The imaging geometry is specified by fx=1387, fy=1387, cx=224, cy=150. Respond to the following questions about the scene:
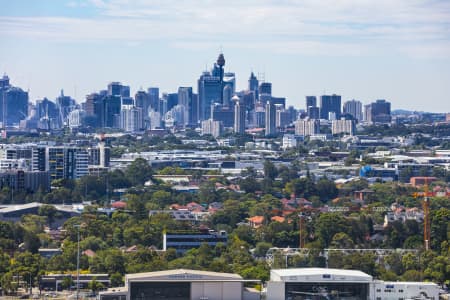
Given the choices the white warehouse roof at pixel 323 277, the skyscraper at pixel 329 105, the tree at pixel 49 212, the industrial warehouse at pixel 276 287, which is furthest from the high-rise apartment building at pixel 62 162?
the skyscraper at pixel 329 105

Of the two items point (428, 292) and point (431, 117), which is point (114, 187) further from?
point (431, 117)

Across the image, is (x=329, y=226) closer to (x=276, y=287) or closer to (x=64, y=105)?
(x=276, y=287)

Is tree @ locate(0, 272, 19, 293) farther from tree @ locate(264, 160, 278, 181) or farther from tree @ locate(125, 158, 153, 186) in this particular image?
tree @ locate(264, 160, 278, 181)

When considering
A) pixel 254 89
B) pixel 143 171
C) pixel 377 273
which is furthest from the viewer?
pixel 254 89

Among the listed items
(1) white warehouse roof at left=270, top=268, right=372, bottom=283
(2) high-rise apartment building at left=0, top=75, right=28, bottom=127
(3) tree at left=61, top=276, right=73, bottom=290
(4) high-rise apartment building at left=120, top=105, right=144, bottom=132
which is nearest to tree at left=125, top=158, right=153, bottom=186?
(3) tree at left=61, top=276, right=73, bottom=290

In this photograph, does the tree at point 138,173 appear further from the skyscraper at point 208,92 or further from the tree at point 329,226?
the skyscraper at point 208,92

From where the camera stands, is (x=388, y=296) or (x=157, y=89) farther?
(x=157, y=89)

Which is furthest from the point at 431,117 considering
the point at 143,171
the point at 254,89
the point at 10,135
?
the point at 143,171
